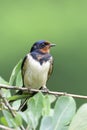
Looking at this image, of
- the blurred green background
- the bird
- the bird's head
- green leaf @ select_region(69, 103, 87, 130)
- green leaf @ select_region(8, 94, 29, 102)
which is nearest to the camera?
green leaf @ select_region(69, 103, 87, 130)

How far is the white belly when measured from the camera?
2.81m

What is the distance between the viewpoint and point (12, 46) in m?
9.98

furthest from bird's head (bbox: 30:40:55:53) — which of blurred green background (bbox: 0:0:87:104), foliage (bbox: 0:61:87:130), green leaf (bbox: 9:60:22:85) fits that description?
blurred green background (bbox: 0:0:87:104)

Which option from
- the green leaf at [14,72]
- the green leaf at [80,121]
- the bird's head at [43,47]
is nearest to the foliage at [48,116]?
the green leaf at [80,121]

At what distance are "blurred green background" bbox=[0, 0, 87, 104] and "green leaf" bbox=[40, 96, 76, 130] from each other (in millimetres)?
7088

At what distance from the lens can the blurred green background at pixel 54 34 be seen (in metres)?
9.43

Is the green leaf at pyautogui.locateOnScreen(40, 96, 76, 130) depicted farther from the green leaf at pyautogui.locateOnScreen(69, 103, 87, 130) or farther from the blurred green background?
the blurred green background

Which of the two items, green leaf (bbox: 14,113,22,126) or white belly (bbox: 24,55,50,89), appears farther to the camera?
white belly (bbox: 24,55,50,89)

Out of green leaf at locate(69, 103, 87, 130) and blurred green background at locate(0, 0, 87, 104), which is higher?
green leaf at locate(69, 103, 87, 130)

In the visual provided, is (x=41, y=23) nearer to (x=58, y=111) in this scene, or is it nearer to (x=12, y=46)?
(x=12, y=46)

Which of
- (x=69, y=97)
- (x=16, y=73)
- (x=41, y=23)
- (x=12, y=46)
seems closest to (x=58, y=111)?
(x=69, y=97)

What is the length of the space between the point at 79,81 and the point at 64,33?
1.76 meters

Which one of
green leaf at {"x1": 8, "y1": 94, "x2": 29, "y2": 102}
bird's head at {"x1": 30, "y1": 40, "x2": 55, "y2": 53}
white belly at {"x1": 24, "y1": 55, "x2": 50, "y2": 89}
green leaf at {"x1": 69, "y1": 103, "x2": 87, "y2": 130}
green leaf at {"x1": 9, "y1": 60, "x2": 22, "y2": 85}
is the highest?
green leaf at {"x1": 9, "y1": 60, "x2": 22, "y2": 85}

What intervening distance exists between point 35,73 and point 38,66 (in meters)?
0.07
